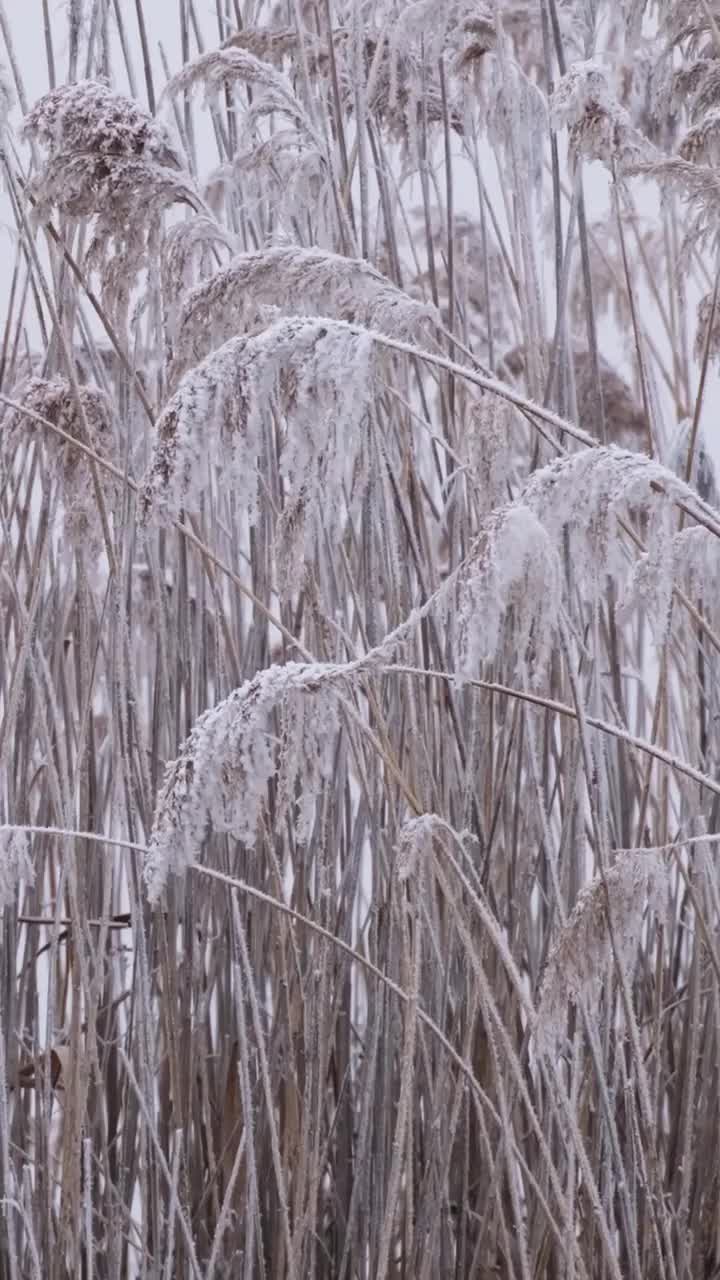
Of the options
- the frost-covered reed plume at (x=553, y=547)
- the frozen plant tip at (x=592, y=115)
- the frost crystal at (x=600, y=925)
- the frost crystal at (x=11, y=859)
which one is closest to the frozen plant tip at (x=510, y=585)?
the frost-covered reed plume at (x=553, y=547)

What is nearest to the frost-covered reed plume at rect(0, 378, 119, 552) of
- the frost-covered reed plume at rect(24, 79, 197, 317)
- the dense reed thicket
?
the dense reed thicket

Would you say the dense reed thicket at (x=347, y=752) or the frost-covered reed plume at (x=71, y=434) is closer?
the dense reed thicket at (x=347, y=752)

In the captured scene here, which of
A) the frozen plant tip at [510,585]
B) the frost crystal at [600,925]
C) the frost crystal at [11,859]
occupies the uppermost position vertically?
the frozen plant tip at [510,585]

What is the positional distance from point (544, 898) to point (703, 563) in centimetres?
63

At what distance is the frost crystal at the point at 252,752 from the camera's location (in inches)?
31.5

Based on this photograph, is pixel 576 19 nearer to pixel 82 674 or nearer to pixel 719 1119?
pixel 82 674

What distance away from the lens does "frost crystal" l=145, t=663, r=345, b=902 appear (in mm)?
800

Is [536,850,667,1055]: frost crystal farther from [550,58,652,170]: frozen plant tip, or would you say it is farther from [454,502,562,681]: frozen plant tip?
[550,58,652,170]: frozen plant tip

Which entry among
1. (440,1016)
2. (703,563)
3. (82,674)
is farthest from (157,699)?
(703,563)

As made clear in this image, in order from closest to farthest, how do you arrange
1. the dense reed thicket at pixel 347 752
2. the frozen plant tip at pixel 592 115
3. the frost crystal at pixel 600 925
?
the frost crystal at pixel 600 925
the dense reed thicket at pixel 347 752
the frozen plant tip at pixel 592 115

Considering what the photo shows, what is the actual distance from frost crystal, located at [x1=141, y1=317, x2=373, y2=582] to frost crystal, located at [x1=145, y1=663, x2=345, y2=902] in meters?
0.06

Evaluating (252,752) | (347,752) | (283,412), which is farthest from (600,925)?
(347,752)

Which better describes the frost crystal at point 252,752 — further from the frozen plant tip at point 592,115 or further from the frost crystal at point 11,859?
the frozen plant tip at point 592,115

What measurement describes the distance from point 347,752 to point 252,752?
0.65 m
